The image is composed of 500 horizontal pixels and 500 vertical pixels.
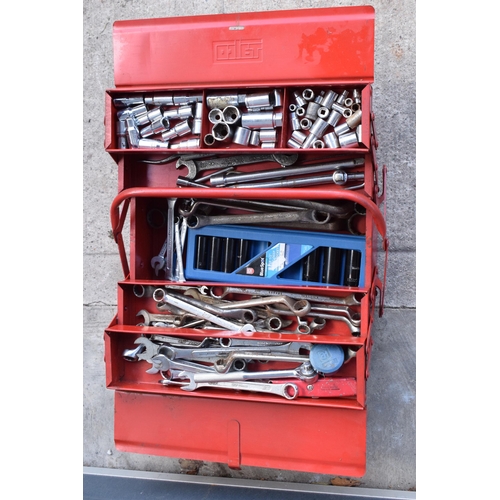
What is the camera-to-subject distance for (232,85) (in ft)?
4.30

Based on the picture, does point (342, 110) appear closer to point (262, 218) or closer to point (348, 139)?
point (348, 139)

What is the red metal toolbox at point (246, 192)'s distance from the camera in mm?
1291

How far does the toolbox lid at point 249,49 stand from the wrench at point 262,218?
392mm

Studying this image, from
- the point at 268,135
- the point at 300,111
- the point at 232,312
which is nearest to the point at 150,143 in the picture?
the point at 268,135

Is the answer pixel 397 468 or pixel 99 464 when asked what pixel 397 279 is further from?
pixel 99 464

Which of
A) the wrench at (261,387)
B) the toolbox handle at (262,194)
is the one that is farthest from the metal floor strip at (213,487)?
the toolbox handle at (262,194)

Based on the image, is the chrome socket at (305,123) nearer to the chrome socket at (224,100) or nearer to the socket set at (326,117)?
the socket set at (326,117)

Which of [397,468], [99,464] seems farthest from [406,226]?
[99,464]

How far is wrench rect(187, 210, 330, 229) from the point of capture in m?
1.43

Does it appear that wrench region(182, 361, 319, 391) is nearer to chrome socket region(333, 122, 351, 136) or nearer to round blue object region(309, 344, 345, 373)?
round blue object region(309, 344, 345, 373)

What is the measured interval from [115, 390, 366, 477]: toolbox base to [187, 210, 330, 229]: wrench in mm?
575

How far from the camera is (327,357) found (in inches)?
53.0

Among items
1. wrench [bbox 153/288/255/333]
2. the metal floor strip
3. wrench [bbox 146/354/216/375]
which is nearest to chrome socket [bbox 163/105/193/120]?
wrench [bbox 153/288/255/333]

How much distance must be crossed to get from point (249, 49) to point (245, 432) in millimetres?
1171
